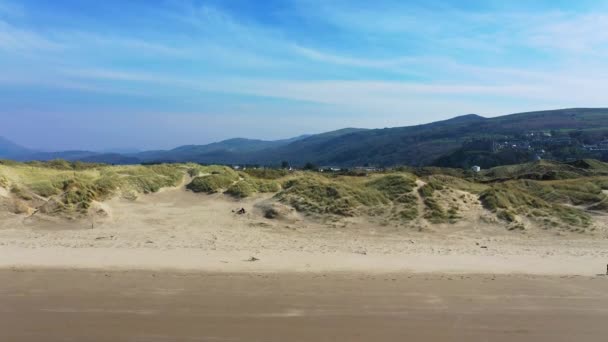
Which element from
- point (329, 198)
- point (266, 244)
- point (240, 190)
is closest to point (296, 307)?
point (266, 244)

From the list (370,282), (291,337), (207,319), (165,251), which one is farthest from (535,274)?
(165,251)

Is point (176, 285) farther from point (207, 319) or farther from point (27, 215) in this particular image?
point (27, 215)

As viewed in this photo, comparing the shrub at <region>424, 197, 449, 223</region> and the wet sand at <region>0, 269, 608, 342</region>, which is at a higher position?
the shrub at <region>424, 197, 449, 223</region>

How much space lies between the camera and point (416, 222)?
19875 mm

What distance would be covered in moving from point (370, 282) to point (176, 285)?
5011 mm

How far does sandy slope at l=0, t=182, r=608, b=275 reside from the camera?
14.3m

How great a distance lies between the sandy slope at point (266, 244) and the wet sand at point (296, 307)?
39.8 inches

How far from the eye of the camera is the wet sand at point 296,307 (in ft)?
30.3

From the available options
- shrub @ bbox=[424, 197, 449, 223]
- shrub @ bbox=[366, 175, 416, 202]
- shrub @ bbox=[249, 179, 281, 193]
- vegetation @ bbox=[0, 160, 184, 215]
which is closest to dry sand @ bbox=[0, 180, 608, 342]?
shrub @ bbox=[424, 197, 449, 223]

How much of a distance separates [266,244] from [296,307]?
20.4ft

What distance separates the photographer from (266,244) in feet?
54.7

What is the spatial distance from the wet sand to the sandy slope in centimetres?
101

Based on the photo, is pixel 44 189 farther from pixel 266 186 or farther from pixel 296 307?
pixel 296 307

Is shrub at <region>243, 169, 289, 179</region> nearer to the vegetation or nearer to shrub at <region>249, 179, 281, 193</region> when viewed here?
shrub at <region>249, 179, 281, 193</region>
